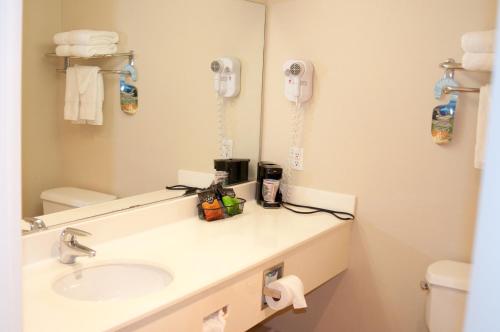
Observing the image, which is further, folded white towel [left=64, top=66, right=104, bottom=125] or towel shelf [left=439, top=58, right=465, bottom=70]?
towel shelf [left=439, top=58, right=465, bottom=70]

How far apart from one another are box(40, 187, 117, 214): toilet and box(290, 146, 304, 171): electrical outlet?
106 cm

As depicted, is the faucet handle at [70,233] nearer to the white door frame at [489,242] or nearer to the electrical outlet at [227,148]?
the electrical outlet at [227,148]

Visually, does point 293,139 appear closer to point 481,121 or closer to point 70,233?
point 481,121

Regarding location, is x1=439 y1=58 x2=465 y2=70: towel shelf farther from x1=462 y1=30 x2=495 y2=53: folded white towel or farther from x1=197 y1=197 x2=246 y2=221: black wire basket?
x1=197 y1=197 x2=246 y2=221: black wire basket

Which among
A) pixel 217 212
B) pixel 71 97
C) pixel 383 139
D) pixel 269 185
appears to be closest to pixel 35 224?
pixel 71 97

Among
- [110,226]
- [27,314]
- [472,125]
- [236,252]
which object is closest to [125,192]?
[110,226]

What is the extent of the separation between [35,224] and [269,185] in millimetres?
1172

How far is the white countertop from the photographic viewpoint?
112 centimetres

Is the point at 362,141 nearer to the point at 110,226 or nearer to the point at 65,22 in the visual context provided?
the point at 110,226

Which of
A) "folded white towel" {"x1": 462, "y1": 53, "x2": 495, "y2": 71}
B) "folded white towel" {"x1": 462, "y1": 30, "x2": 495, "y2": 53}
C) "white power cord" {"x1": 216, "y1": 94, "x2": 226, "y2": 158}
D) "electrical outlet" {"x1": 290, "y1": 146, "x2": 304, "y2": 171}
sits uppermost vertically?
"folded white towel" {"x1": 462, "y1": 30, "x2": 495, "y2": 53}

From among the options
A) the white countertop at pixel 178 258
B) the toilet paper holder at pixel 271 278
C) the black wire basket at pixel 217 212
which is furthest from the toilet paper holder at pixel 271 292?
the black wire basket at pixel 217 212

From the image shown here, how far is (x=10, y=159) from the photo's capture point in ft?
1.85

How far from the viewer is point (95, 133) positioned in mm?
1769

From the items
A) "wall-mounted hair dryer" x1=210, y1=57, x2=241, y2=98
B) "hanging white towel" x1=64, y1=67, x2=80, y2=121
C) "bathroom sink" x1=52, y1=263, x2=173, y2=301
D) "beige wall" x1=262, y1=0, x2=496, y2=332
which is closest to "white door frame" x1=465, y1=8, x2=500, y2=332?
"bathroom sink" x1=52, y1=263, x2=173, y2=301
